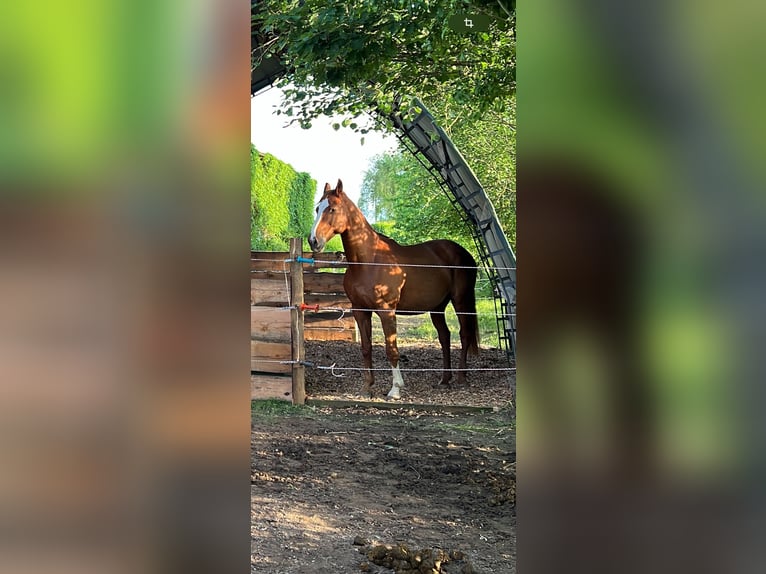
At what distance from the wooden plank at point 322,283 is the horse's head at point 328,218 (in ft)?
3.98

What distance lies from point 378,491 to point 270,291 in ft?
9.48

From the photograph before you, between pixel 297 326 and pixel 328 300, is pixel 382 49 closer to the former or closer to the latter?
pixel 297 326

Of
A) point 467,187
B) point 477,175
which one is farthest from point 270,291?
point 477,175

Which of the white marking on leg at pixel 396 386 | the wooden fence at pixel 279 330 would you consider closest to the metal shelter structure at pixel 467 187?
the white marking on leg at pixel 396 386

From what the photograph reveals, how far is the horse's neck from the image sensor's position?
6012 mm

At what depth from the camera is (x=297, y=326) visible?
570cm

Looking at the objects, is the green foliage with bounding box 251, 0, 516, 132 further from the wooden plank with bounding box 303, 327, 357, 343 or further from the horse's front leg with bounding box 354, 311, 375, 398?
the wooden plank with bounding box 303, 327, 357, 343

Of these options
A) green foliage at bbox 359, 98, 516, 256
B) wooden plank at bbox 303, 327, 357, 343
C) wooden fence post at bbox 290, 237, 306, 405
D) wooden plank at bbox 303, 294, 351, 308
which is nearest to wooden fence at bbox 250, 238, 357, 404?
wooden fence post at bbox 290, 237, 306, 405

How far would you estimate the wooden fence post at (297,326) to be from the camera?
5645 mm
